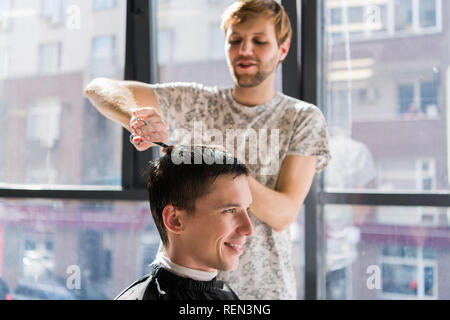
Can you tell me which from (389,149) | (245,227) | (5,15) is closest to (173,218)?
(245,227)

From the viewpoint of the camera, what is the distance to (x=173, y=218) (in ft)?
3.49

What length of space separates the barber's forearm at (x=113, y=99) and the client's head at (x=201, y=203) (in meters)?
0.22

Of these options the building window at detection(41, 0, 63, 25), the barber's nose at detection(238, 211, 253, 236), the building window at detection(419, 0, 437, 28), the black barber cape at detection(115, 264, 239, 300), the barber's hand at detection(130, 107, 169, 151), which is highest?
the building window at detection(41, 0, 63, 25)

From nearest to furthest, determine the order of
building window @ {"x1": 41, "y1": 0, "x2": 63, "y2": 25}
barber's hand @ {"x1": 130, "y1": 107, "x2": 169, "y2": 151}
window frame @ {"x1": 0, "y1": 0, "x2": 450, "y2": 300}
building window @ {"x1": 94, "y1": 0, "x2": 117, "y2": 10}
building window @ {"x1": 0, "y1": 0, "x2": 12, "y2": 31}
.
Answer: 1. barber's hand @ {"x1": 130, "y1": 107, "x2": 169, "y2": 151}
2. window frame @ {"x1": 0, "y1": 0, "x2": 450, "y2": 300}
3. building window @ {"x1": 94, "y1": 0, "x2": 117, "y2": 10}
4. building window @ {"x1": 41, "y1": 0, "x2": 63, "y2": 25}
5. building window @ {"x1": 0, "y1": 0, "x2": 12, "y2": 31}

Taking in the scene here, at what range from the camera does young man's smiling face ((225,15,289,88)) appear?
4.17ft

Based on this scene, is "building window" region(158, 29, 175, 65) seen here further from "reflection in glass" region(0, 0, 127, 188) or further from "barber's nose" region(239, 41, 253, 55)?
"barber's nose" region(239, 41, 253, 55)

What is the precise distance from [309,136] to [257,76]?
27cm

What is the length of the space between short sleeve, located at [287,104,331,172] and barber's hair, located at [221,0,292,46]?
0.83 feet

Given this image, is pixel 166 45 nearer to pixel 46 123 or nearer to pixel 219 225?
pixel 46 123

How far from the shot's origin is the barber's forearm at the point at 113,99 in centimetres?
119

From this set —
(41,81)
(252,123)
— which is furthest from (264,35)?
(41,81)

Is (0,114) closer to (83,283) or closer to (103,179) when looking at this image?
(103,179)

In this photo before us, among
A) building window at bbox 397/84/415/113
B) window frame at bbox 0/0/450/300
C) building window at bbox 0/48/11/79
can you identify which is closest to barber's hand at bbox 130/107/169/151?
window frame at bbox 0/0/450/300
